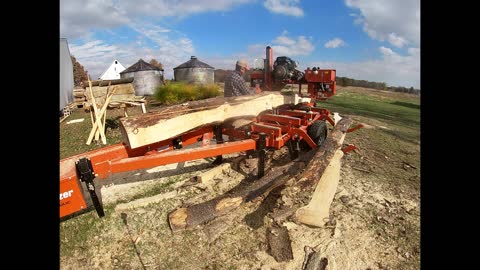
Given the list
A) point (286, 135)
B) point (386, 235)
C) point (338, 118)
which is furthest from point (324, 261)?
point (338, 118)

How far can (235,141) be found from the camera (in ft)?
16.4

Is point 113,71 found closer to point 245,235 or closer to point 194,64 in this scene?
point 194,64

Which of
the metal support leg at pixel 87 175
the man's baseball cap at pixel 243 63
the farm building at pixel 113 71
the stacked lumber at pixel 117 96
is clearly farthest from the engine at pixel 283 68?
the farm building at pixel 113 71

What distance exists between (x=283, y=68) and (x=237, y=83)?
1.02 m

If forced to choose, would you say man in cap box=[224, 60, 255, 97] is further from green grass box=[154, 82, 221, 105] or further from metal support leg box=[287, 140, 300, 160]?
green grass box=[154, 82, 221, 105]

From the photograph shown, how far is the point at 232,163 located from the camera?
5.78 meters

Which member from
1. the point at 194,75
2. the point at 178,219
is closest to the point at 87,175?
the point at 178,219

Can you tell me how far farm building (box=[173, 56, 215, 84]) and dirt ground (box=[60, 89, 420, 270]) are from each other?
22.5m

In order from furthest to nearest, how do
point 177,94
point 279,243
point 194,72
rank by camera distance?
point 194,72, point 177,94, point 279,243

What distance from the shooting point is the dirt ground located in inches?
133

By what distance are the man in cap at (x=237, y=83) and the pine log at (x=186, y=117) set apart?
Answer: 2.82ft

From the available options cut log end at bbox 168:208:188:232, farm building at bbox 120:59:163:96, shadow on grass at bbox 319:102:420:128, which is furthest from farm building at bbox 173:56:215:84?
cut log end at bbox 168:208:188:232
